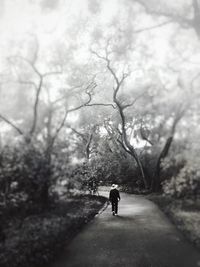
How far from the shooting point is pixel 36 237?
10.1 meters

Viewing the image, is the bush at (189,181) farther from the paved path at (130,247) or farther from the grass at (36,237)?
the grass at (36,237)

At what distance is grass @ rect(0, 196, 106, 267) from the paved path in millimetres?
415

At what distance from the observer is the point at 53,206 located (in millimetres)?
13531

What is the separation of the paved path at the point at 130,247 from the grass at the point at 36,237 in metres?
0.41

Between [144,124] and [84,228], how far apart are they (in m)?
29.1

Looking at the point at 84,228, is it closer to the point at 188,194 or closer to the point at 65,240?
the point at 65,240

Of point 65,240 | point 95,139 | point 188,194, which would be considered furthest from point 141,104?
point 65,240

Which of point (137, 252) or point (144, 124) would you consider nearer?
point (137, 252)

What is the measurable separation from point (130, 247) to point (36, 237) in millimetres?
2943

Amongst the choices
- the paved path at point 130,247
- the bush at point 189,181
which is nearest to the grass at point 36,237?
the paved path at point 130,247

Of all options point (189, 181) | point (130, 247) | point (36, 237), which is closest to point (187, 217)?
point (189, 181)

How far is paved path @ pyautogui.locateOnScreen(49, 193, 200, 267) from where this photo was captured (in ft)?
28.7

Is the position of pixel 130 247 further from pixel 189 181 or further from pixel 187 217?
pixel 189 181

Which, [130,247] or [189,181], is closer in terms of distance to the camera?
[130,247]
